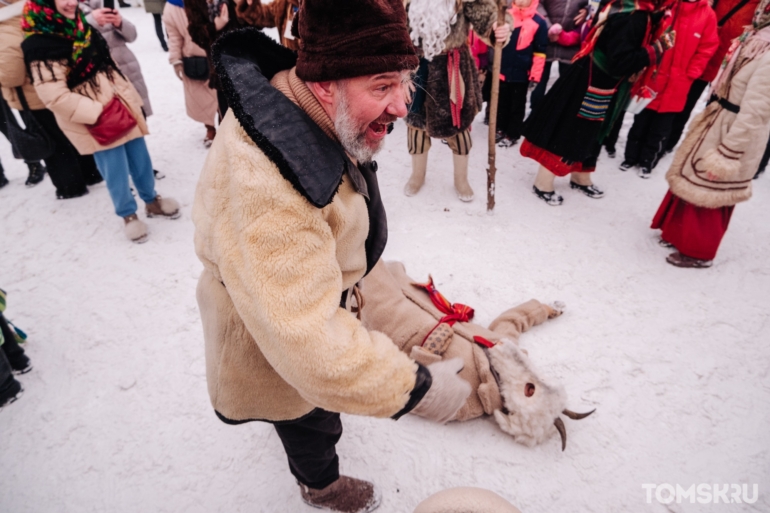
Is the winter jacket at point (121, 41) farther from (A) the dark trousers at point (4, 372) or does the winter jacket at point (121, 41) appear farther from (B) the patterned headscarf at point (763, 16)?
(B) the patterned headscarf at point (763, 16)

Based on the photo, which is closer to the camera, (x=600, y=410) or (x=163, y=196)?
(x=600, y=410)

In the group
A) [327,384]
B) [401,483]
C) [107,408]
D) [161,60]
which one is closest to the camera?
[327,384]

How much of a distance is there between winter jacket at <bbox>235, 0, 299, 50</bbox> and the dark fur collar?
9.91 ft

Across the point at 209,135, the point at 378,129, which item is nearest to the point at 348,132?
the point at 378,129

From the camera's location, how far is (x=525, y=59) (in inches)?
180

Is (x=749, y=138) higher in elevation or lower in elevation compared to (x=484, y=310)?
higher

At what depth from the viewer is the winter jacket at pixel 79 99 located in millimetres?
2865

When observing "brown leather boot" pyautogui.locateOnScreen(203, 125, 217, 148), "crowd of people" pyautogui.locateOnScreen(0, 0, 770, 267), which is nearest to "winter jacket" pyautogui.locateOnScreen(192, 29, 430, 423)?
"crowd of people" pyautogui.locateOnScreen(0, 0, 770, 267)

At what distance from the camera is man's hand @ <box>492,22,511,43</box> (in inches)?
125

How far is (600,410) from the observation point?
2.30m

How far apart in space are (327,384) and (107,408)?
212 cm

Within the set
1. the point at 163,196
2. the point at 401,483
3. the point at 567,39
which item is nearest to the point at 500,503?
the point at 401,483

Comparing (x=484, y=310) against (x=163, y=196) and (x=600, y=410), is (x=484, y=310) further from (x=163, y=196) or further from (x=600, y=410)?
(x=163, y=196)

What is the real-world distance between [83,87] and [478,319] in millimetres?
3232
